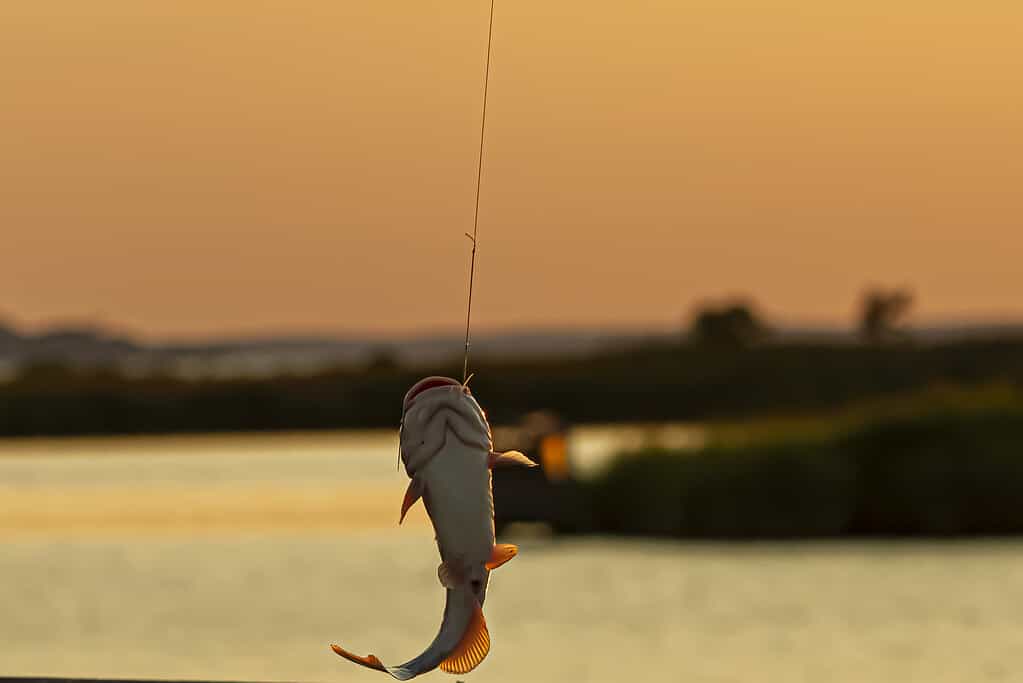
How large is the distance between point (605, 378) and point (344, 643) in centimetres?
6146

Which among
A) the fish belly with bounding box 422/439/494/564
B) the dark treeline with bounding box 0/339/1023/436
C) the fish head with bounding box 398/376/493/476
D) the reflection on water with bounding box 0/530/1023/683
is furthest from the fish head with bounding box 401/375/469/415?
the dark treeline with bounding box 0/339/1023/436

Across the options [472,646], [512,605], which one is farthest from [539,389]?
[472,646]

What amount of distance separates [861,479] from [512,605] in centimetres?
710

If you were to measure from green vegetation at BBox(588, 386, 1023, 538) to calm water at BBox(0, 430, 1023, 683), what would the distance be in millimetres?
440

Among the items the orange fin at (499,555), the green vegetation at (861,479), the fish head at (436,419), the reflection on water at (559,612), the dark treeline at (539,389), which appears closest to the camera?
the fish head at (436,419)

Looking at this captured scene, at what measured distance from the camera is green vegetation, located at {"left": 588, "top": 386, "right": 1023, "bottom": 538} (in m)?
32.2

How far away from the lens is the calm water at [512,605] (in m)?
21.4

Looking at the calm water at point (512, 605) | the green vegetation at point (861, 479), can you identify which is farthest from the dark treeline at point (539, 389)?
the green vegetation at point (861, 479)

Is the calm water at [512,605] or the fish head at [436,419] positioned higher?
the fish head at [436,419]

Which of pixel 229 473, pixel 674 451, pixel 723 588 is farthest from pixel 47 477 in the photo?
pixel 723 588

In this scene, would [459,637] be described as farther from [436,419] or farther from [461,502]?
[436,419]

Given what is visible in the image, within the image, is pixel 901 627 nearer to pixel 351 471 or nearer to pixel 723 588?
pixel 723 588

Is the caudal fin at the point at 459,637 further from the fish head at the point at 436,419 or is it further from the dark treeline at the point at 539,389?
the dark treeline at the point at 539,389

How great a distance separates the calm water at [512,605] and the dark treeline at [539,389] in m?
35.1
